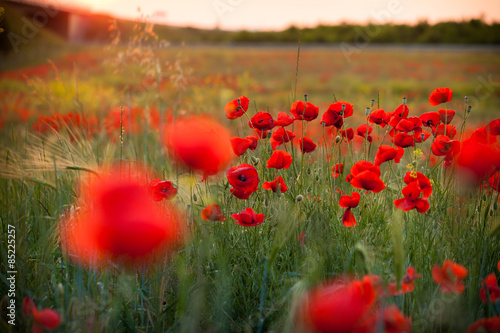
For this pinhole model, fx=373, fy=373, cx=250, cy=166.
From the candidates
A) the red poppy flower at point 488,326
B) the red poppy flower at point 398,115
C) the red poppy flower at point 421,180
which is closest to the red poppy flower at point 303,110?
the red poppy flower at point 398,115

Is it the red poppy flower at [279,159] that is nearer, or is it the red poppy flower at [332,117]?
the red poppy flower at [279,159]

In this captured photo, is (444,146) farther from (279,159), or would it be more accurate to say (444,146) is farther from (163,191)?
(163,191)

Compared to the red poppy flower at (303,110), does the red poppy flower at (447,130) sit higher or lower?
lower

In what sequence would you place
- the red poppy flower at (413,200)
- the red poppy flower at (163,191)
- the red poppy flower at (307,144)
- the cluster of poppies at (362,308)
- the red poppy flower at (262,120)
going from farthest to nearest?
the red poppy flower at (307,144), the red poppy flower at (262,120), the red poppy flower at (163,191), the red poppy flower at (413,200), the cluster of poppies at (362,308)

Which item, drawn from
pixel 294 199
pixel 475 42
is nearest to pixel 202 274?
pixel 294 199

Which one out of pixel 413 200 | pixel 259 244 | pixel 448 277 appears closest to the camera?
pixel 448 277

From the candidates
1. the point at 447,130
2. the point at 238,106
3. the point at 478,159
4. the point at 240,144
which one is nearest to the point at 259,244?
the point at 240,144

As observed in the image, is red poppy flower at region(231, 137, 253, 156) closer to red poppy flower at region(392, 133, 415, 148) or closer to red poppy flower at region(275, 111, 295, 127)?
red poppy flower at region(275, 111, 295, 127)

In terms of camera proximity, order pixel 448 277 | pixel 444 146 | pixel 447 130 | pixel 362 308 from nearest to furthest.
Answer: pixel 362 308 → pixel 448 277 → pixel 444 146 → pixel 447 130

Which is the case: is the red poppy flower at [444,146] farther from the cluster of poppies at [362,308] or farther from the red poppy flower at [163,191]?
the red poppy flower at [163,191]

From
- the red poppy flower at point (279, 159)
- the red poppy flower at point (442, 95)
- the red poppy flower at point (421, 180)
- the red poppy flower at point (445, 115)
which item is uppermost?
the red poppy flower at point (442, 95)

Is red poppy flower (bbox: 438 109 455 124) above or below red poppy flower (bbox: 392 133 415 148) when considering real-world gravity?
above

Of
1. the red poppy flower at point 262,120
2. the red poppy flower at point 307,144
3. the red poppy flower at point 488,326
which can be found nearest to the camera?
the red poppy flower at point 488,326

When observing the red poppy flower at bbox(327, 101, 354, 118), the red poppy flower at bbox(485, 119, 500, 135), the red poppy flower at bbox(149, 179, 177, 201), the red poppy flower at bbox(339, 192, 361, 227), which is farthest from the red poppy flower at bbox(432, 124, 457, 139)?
the red poppy flower at bbox(149, 179, 177, 201)
